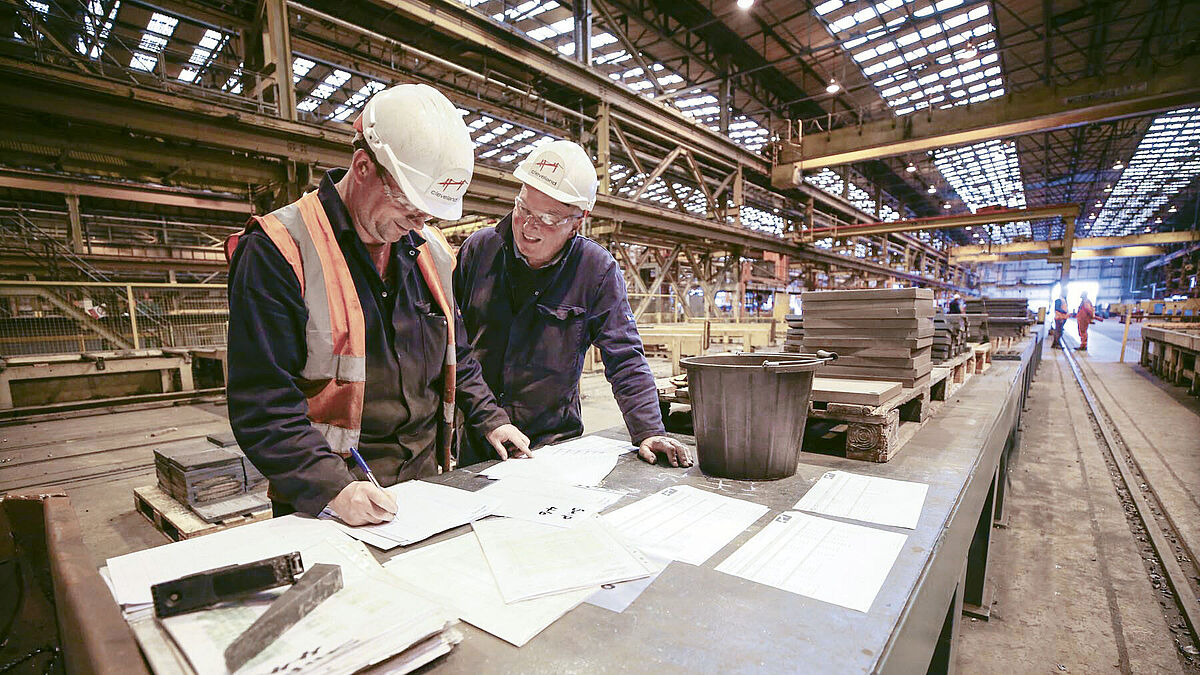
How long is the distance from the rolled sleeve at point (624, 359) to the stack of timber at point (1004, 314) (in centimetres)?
729

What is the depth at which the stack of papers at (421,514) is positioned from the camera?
1.06 metres

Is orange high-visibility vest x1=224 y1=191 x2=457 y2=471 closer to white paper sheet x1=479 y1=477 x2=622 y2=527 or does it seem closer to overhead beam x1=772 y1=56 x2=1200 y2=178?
white paper sheet x1=479 y1=477 x2=622 y2=527

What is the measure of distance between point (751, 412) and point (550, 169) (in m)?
1.14

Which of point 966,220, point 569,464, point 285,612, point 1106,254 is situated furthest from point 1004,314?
point 1106,254

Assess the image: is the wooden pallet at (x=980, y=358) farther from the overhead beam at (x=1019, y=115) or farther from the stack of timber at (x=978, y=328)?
the overhead beam at (x=1019, y=115)

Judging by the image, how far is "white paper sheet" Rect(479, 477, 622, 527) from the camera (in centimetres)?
119

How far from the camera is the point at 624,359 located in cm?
202

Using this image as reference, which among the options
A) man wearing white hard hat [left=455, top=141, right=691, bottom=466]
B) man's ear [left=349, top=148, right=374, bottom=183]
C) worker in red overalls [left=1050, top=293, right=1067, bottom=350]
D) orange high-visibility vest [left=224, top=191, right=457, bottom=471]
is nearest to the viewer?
orange high-visibility vest [left=224, top=191, right=457, bottom=471]

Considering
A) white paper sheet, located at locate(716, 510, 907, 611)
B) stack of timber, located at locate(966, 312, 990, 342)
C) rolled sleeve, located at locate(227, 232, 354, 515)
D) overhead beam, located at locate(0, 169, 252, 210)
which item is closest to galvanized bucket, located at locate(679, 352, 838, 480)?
white paper sheet, located at locate(716, 510, 907, 611)

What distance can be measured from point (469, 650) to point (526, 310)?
1.47 metres

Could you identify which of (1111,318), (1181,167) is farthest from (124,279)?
(1111,318)

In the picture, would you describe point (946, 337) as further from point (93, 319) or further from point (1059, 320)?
point (1059, 320)

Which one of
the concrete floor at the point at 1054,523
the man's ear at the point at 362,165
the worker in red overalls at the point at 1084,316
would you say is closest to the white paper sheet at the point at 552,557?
the man's ear at the point at 362,165

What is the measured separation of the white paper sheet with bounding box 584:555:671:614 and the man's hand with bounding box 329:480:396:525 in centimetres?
54
